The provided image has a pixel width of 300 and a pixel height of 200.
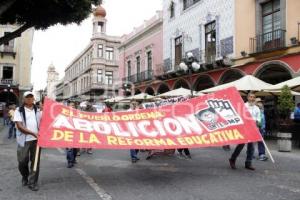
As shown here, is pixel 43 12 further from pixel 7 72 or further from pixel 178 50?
pixel 7 72

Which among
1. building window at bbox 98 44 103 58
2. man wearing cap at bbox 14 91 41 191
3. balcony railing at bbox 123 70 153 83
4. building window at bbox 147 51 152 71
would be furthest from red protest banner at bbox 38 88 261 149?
building window at bbox 98 44 103 58

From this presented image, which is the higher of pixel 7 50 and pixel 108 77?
pixel 7 50

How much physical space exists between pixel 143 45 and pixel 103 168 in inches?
1016

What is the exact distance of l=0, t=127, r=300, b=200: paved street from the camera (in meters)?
5.99

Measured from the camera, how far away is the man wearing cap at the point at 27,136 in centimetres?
636

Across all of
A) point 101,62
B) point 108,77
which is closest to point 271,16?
point 101,62

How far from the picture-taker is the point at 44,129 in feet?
21.3

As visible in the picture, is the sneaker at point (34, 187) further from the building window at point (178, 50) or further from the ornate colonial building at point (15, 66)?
the ornate colonial building at point (15, 66)

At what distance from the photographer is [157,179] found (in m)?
7.15

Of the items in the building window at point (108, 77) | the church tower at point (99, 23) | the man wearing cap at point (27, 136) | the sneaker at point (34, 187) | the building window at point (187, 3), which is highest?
the church tower at point (99, 23)

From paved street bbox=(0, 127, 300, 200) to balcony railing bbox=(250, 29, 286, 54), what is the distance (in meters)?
8.53

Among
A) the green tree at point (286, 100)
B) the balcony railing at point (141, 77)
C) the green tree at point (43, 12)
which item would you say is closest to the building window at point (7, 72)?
the balcony railing at point (141, 77)

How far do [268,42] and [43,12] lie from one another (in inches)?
398

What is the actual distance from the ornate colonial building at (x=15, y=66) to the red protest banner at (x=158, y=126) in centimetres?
3888
